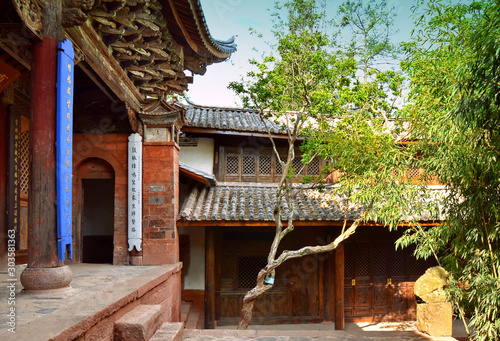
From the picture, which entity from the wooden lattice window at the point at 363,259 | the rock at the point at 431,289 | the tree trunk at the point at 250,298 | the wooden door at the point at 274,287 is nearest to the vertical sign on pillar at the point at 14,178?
the tree trunk at the point at 250,298

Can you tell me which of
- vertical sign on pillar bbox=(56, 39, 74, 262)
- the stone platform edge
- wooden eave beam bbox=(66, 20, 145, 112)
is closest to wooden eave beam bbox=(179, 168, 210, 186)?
wooden eave beam bbox=(66, 20, 145, 112)

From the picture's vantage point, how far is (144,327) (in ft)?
12.5

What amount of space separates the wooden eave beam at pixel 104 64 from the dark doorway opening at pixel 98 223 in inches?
124

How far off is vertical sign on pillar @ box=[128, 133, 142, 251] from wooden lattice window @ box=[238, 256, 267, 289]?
303 centimetres

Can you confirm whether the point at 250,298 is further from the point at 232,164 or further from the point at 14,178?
the point at 14,178

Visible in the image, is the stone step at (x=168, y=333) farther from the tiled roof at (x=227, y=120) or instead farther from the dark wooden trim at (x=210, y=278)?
the tiled roof at (x=227, y=120)

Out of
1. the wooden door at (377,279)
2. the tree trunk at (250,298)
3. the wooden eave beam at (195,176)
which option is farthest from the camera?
the wooden door at (377,279)

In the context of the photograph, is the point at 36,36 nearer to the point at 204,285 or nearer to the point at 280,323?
the point at 204,285

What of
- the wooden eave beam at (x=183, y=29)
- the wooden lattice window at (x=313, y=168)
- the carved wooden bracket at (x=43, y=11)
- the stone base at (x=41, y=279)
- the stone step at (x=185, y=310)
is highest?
the wooden eave beam at (x=183, y=29)

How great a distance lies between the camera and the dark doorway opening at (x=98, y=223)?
9.60 meters

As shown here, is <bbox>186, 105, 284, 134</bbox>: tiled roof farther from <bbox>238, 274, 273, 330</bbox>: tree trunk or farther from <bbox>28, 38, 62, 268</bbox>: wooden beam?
<bbox>28, 38, 62, 268</bbox>: wooden beam

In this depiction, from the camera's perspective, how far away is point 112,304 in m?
3.55

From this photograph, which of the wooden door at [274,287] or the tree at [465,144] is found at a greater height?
the tree at [465,144]

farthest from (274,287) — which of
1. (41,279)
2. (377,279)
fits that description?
(41,279)
